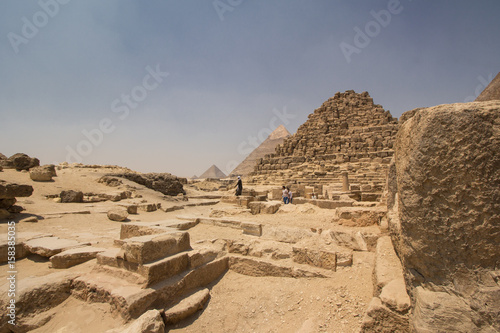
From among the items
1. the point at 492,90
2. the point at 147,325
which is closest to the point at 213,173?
the point at 492,90

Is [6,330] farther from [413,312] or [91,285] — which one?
[413,312]

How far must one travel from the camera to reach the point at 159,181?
1376cm

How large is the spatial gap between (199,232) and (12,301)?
2.86m

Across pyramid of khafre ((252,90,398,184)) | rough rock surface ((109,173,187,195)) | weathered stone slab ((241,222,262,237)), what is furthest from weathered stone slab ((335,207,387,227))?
pyramid of khafre ((252,90,398,184))

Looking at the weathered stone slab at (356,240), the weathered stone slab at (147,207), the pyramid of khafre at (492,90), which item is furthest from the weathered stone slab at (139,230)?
the pyramid of khafre at (492,90)

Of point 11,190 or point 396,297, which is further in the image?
point 11,190

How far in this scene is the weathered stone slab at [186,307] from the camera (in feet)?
8.24

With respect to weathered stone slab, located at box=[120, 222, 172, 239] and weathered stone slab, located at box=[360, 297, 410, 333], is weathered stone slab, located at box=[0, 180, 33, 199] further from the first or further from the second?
weathered stone slab, located at box=[360, 297, 410, 333]

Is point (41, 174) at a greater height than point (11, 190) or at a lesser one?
greater

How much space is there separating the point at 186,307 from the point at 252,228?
212 centimetres

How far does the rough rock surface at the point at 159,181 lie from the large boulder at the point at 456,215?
526 inches

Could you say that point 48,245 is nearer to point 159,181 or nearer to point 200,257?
point 200,257

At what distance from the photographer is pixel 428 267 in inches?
57.9

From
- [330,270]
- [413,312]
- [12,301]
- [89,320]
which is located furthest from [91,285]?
[413,312]
